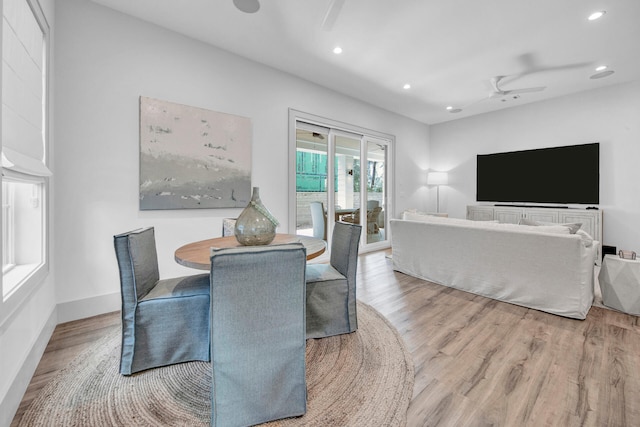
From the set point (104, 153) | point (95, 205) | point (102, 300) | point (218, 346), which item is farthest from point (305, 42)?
point (102, 300)

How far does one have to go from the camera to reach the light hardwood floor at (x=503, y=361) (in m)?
1.34

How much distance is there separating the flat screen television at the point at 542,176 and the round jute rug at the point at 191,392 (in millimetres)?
4662

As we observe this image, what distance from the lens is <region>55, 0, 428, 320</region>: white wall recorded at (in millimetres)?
2299

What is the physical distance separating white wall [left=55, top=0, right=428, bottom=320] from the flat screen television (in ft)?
16.1

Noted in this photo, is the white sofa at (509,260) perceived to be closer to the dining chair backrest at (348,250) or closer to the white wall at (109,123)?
the dining chair backrest at (348,250)

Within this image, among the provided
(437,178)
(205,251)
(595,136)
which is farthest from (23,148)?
(595,136)

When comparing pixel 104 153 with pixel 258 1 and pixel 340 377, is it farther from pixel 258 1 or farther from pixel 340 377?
pixel 340 377

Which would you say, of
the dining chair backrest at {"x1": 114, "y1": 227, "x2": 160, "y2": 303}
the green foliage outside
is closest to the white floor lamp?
the green foliage outside

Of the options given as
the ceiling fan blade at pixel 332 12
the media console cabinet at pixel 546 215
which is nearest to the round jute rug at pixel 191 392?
the ceiling fan blade at pixel 332 12

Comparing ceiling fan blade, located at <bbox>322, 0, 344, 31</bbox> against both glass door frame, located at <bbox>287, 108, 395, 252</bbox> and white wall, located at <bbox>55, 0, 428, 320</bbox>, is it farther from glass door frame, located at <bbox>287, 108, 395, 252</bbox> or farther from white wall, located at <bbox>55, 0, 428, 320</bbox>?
glass door frame, located at <bbox>287, 108, 395, 252</bbox>

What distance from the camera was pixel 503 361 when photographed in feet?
5.78

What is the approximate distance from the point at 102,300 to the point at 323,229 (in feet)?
8.62

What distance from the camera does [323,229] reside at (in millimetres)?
4082

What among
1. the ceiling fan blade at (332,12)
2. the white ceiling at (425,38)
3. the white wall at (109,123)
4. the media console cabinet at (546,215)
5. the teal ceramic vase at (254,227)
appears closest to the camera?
the teal ceramic vase at (254,227)
